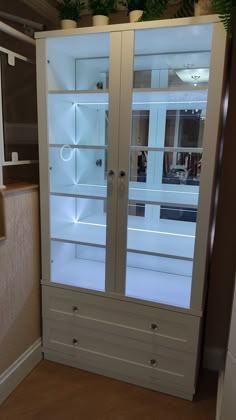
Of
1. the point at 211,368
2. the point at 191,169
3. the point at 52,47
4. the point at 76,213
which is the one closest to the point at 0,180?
the point at 76,213

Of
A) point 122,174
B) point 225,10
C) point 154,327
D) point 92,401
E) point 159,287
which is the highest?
point 225,10

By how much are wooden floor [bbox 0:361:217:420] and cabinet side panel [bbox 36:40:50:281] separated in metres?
0.66

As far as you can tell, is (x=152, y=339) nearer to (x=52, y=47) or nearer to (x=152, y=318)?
(x=152, y=318)

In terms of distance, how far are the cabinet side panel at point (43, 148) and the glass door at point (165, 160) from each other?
1.69 ft

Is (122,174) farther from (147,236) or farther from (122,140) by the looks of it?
(147,236)

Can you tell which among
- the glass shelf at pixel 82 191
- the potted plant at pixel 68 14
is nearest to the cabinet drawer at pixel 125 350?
the glass shelf at pixel 82 191

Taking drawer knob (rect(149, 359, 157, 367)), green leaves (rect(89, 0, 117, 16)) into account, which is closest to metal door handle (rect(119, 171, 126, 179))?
green leaves (rect(89, 0, 117, 16))

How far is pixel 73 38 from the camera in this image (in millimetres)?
1659

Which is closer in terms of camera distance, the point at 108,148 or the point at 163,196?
the point at 108,148

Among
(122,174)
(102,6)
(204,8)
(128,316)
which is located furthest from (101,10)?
(128,316)

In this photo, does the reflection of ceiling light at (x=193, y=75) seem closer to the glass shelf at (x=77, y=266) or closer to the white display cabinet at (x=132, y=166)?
the white display cabinet at (x=132, y=166)

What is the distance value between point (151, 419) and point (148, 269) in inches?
34.4

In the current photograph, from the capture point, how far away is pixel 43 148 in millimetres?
1809

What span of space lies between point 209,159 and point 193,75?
607 mm
